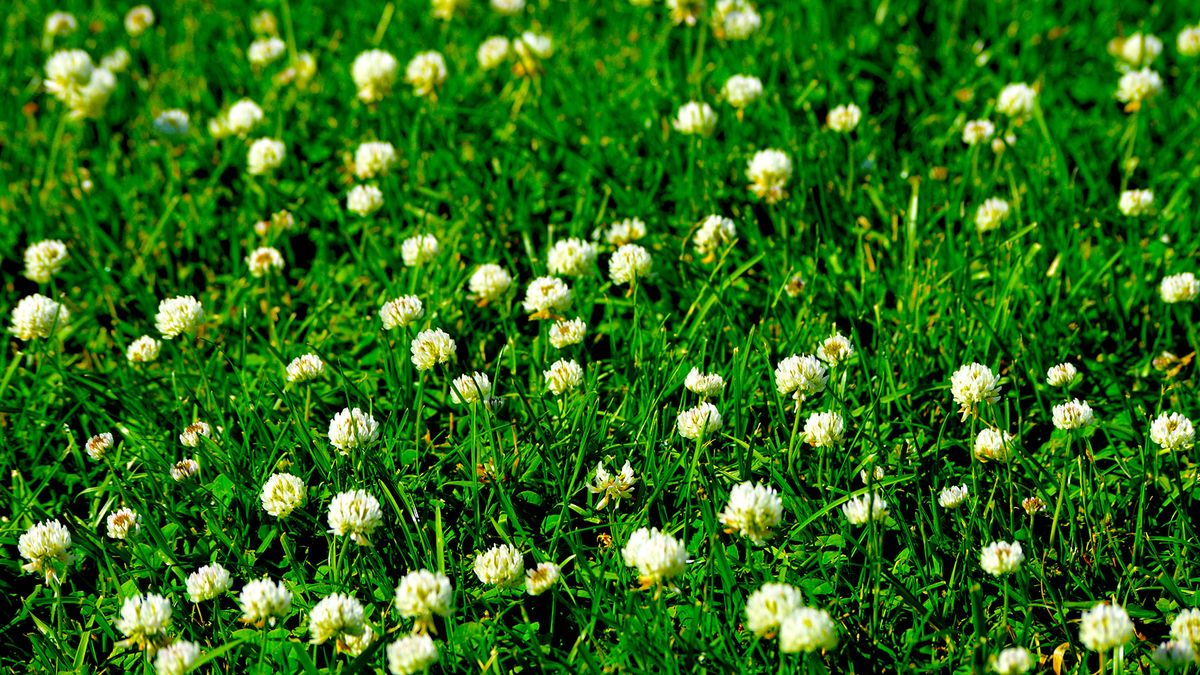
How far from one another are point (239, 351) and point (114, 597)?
0.80 metres

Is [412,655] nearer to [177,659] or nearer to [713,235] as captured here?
[177,659]

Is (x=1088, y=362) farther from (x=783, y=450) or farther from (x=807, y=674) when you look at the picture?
(x=807, y=674)

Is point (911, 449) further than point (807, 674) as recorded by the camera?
Yes

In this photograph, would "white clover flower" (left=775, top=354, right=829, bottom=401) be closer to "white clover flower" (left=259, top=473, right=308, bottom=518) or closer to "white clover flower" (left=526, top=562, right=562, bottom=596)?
"white clover flower" (left=526, top=562, right=562, bottom=596)

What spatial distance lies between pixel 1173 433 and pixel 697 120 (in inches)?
60.8

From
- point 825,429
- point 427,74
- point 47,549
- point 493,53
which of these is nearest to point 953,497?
point 825,429

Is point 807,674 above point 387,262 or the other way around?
the other way around

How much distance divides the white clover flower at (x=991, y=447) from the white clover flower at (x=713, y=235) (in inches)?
35.2

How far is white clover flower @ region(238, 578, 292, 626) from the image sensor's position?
6.45 feet

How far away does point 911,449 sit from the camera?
2402 mm

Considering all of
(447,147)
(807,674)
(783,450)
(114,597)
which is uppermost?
(447,147)

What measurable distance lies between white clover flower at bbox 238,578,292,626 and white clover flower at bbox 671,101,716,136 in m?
1.81

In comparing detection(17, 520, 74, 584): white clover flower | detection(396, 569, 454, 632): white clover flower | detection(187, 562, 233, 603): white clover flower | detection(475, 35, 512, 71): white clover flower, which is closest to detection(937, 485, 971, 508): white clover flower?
detection(396, 569, 454, 632): white clover flower

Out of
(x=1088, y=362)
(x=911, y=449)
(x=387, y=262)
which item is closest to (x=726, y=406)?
(x=911, y=449)
